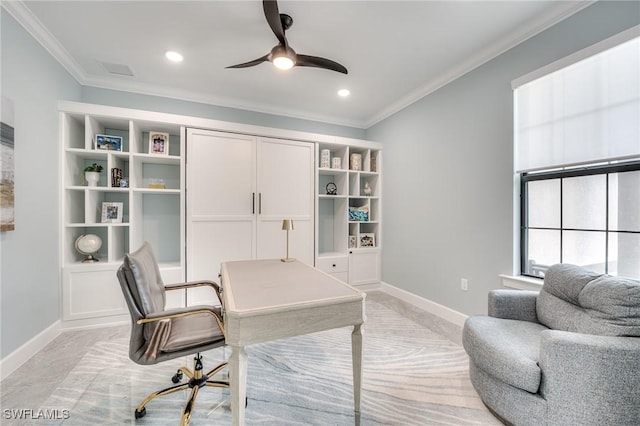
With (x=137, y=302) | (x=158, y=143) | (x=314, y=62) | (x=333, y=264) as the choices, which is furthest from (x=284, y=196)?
Answer: (x=137, y=302)

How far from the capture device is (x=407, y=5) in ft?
6.46

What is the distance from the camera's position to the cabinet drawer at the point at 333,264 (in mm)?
3727

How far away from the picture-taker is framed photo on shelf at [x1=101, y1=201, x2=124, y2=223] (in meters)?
2.87

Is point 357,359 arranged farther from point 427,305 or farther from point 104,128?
point 104,128

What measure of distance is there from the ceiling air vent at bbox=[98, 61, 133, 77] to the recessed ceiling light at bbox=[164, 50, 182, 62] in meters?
0.57

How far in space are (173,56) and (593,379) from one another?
388 cm

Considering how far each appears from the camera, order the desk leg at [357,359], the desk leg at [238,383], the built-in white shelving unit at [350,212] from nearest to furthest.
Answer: the desk leg at [238,383], the desk leg at [357,359], the built-in white shelving unit at [350,212]

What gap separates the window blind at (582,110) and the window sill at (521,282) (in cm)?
94

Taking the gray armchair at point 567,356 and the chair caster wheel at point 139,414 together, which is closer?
the gray armchair at point 567,356

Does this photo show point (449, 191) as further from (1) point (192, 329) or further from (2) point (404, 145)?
(1) point (192, 329)

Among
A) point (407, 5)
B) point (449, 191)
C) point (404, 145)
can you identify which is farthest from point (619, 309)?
point (404, 145)

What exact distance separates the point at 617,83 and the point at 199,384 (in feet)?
10.9

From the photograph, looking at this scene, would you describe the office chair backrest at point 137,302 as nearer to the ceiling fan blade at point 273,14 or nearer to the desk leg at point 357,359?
the desk leg at point 357,359

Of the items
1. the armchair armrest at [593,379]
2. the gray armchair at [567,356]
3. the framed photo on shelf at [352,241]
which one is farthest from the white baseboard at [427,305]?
the armchair armrest at [593,379]
